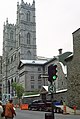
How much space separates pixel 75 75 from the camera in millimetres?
45656

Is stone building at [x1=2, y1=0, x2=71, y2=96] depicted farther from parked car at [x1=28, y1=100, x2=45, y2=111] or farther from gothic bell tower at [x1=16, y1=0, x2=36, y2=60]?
parked car at [x1=28, y1=100, x2=45, y2=111]

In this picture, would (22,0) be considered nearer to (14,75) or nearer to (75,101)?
(14,75)

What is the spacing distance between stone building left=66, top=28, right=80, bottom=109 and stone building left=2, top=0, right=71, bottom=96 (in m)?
30.4

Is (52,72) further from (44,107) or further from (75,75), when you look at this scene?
(44,107)

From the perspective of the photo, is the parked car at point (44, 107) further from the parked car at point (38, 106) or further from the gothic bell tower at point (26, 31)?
the gothic bell tower at point (26, 31)

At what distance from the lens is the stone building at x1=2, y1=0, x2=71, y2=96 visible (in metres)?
96.2

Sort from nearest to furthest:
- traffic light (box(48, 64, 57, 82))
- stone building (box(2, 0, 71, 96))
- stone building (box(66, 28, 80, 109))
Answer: traffic light (box(48, 64, 57, 82)), stone building (box(66, 28, 80, 109)), stone building (box(2, 0, 71, 96))

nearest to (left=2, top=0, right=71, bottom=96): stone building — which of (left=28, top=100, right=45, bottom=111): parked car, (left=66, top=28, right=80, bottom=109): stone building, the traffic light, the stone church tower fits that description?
the stone church tower

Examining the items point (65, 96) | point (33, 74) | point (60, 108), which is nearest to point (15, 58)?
point (33, 74)

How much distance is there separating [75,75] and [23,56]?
71.3 metres

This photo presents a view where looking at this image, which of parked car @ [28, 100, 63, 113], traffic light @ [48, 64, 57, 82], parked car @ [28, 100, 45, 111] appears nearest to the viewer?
traffic light @ [48, 64, 57, 82]

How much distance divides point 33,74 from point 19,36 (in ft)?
96.6

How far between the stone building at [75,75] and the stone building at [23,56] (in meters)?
30.4

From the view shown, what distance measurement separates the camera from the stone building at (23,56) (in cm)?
9619
